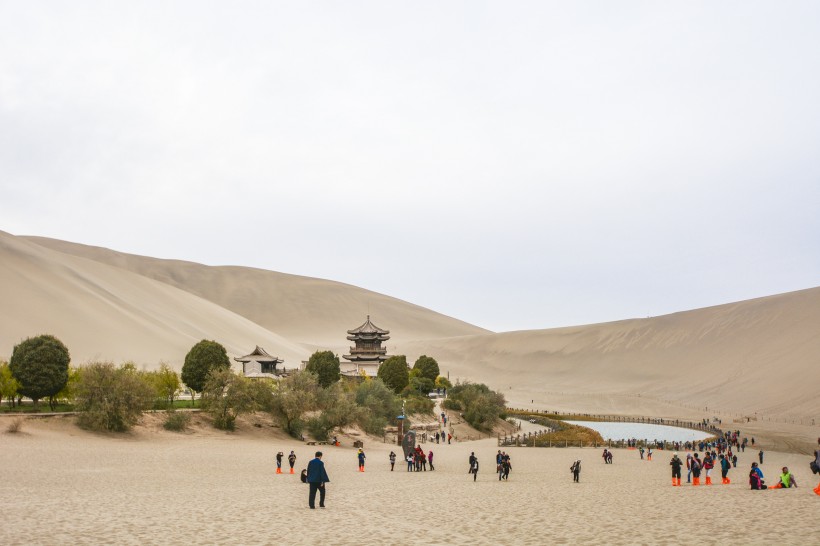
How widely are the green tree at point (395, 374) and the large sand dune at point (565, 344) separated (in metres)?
24.6

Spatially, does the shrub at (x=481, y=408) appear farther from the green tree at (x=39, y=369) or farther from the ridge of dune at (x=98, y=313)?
the ridge of dune at (x=98, y=313)

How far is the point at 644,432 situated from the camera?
2354 inches

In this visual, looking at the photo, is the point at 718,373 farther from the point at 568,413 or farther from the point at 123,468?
the point at 123,468

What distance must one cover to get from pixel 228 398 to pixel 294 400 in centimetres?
393

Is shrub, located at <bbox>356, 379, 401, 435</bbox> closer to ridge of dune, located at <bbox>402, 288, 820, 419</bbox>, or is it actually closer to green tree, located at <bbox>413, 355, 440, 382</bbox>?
green tree, located at <bbox>413, 355, 440, 382</bbox>

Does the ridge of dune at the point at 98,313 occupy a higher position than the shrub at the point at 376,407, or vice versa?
the ridge of dune at the point at 98,313

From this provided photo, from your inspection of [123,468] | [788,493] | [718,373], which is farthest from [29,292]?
[718,373]

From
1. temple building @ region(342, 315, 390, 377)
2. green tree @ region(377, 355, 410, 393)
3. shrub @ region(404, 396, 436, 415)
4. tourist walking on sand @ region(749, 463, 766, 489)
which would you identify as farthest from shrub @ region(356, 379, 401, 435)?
temple building @ region(342, 315, 390, 377)

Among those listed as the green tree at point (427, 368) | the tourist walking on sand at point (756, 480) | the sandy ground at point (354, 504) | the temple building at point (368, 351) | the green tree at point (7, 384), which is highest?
the temple building at point (368, 351)

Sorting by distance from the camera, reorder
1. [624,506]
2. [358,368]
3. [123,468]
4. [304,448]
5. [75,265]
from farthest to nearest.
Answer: [75,265] < [358,368] < [304,448] < [123,468] < [624,506]

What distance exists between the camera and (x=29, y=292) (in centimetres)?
8375

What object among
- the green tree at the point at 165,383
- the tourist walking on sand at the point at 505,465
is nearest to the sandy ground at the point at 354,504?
the tourist walking on sand at the point at 505,465

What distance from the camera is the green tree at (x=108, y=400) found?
35000 millimetres

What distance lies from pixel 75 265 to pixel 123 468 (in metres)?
94.2
